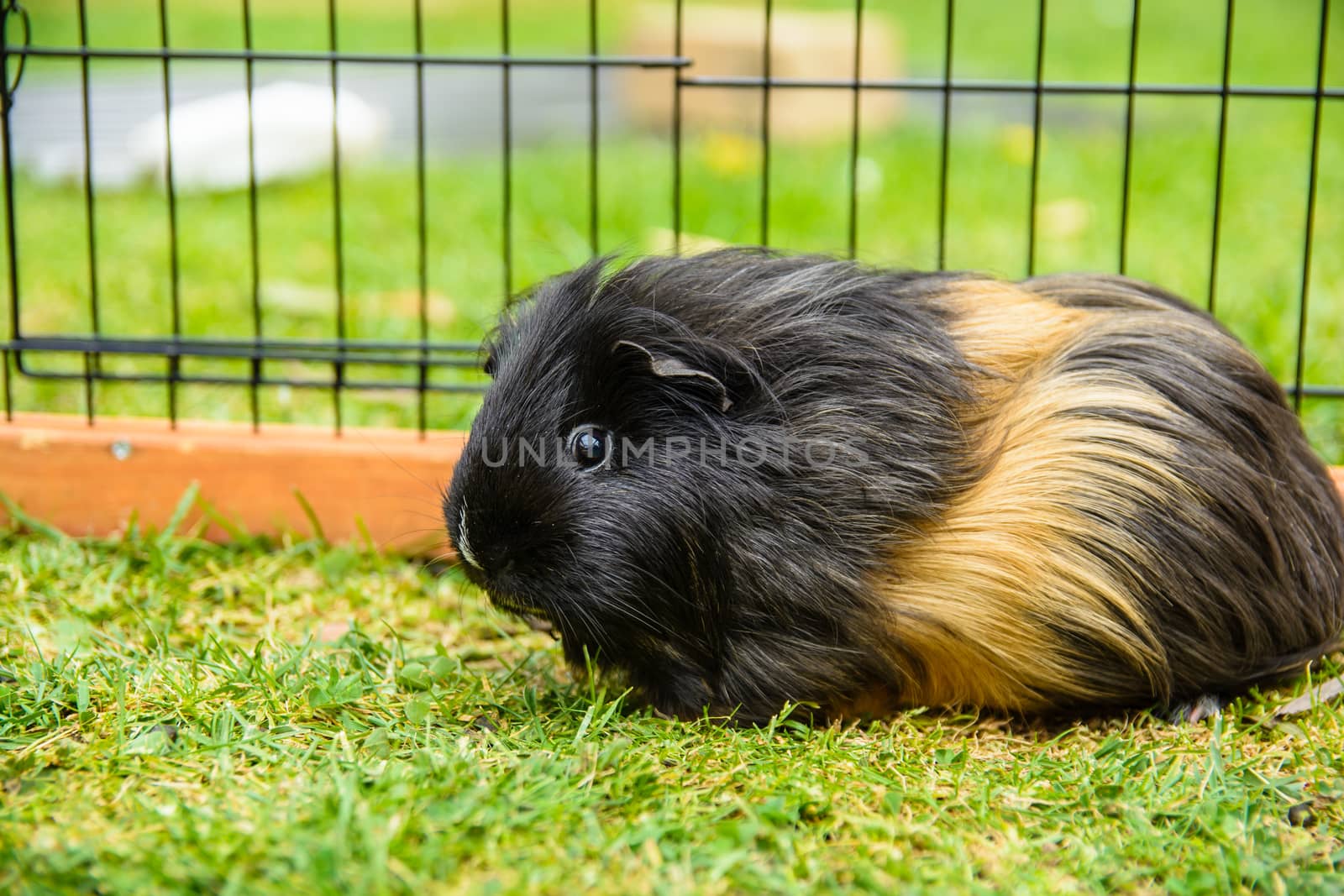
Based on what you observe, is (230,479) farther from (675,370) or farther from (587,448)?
(675,370)

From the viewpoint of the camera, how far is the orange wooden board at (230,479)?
2695 millimetres

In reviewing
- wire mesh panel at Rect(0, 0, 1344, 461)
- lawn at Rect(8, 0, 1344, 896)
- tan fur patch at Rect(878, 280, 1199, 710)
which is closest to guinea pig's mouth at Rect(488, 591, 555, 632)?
lawn at Rect(8, 0, 1344, 896)

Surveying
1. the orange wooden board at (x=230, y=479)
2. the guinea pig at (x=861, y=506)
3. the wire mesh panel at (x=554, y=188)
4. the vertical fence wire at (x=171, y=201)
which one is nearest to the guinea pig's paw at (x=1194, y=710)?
the guinea pig at (x=861, y=506)

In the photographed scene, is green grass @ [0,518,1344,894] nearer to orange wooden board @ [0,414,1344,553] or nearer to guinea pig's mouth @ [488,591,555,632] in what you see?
guinea pig's mouth @ [488,591,555,632]

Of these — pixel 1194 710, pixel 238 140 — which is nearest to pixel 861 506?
pixel 1194 710

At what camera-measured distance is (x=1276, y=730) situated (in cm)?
202

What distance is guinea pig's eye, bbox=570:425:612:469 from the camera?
1.96 meters

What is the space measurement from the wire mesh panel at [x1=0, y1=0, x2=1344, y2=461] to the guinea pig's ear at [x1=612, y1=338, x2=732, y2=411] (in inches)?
28.1

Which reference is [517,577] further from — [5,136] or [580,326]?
[5,136]

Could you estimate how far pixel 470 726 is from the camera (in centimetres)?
199

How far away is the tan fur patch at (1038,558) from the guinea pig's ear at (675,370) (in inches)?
14.9

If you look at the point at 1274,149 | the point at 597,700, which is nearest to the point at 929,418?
the point at 597,700

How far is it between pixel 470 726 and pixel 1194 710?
1.20 metres

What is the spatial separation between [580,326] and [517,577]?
0.41m
